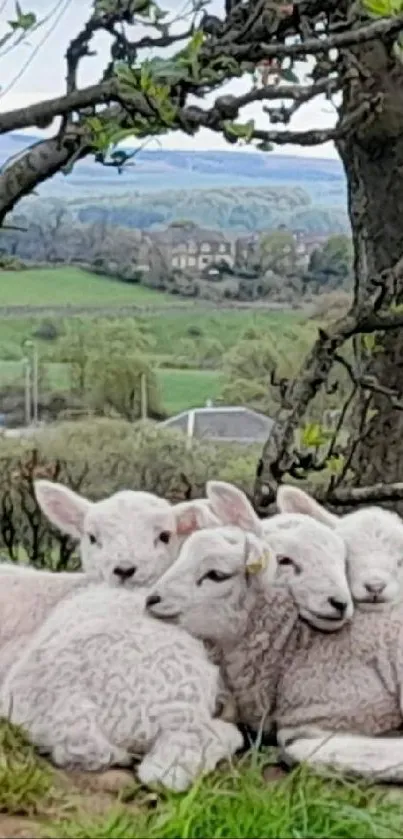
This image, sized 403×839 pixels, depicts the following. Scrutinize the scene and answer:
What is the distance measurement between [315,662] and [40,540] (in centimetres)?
91

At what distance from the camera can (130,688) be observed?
1.88m

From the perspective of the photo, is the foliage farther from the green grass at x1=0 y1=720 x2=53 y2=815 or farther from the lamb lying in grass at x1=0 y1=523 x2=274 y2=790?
the green grass at x1=0 y1=720 x2=53 y2=815

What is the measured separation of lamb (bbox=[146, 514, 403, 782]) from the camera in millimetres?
1922

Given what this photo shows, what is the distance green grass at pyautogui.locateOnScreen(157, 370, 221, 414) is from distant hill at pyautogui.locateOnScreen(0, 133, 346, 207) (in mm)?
338

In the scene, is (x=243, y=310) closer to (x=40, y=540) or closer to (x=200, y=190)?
(x=200, y=190)

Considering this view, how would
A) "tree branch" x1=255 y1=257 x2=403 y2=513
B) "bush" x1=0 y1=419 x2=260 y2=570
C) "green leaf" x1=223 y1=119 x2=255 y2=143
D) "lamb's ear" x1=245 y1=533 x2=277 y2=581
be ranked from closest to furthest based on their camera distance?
"lamb's ear" x1=245 y1=533 x2=277 y2=581, "green leaf" x1=223 y1=119 x2=255 y2=143, "tree branch" x1=255 y1=257 x2=403 y2=513, "bush" x1=0 y1=419 x2=260 y2=570

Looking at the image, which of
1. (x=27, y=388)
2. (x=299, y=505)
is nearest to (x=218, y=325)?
(x=27, y=388)

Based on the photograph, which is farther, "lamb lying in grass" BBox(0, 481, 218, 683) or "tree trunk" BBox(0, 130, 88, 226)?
"tree trunk" BBox(0, 130, 88, 226)

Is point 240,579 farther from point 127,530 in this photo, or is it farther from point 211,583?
point 127,530

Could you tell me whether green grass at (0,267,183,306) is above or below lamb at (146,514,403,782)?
above

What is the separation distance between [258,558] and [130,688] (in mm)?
212

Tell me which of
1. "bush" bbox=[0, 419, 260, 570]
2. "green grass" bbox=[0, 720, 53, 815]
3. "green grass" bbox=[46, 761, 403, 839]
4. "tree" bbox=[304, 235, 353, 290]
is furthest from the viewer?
"tree" bbox=[304, 235, 353, 290]

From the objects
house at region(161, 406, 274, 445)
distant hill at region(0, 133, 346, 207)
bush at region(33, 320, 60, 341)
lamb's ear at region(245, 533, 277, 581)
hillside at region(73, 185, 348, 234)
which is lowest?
house at region(161, 406, 274, 445)

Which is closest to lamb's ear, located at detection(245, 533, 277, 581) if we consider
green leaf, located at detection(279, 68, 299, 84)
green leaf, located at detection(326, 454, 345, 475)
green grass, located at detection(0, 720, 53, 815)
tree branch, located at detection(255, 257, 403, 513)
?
green grass, located at detection(0, 720, 53, 815)
